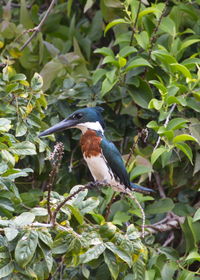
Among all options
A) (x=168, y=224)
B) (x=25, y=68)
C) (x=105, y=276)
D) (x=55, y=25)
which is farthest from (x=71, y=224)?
(x=55, y=25)

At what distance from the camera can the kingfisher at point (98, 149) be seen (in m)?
3.19

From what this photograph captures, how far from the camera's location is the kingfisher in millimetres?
3193

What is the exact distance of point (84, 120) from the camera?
10.6 feet

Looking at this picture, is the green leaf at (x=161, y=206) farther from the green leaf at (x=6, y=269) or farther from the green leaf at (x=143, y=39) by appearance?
the green leaf at (x=6, y=269)

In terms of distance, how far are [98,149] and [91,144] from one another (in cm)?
4

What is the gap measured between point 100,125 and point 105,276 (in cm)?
76

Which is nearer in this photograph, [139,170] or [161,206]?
[139,170]

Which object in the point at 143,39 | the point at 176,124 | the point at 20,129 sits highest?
the point at 143,39

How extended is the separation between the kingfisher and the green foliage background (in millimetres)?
71

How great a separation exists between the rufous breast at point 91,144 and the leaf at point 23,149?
0.58 m

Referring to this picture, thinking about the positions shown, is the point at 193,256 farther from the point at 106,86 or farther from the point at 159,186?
the point at 106,86

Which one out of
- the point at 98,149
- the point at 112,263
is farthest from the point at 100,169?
the point at 112,263

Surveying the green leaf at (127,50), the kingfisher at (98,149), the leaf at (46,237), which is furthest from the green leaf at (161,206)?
the leaf at (46,237)

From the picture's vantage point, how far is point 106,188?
329 cm
